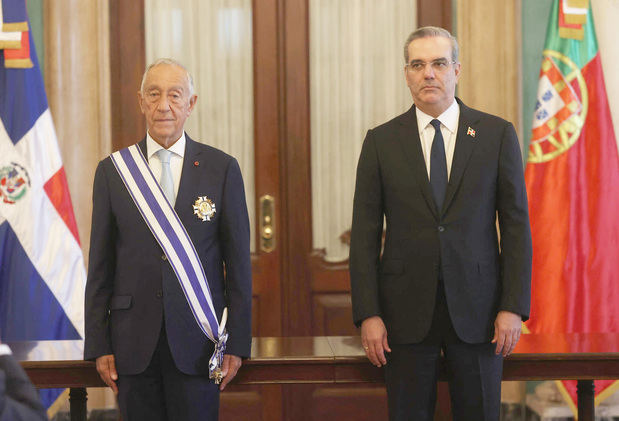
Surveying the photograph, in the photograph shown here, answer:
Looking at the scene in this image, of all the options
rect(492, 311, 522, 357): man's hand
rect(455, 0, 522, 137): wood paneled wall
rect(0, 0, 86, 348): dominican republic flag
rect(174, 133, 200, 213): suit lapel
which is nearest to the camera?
rect(492, 311, 522, 357): man's hand

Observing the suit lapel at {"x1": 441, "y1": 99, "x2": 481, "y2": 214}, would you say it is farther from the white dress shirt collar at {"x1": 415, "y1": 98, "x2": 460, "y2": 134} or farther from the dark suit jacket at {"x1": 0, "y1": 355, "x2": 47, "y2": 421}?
the dark suit jacket at {"x1": 0, "y1": 355, "x2": 47, "y2": 421}

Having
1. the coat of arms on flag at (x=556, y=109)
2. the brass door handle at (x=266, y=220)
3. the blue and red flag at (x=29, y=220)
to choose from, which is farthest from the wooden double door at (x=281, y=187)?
the coat of arms on flag at (x=556, y=109)

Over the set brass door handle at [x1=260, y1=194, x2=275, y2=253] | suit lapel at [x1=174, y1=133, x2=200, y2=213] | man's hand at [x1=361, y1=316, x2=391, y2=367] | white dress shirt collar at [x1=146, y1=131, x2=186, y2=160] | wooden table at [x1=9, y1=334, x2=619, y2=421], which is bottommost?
wooden table at [x1=9, y1=334, x2=619, y2=421]

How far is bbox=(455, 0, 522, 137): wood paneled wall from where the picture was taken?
Result: 3828 millimetres

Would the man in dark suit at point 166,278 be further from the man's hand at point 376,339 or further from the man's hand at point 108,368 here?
the man's hand at point 376,339

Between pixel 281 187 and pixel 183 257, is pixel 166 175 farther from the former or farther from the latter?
pixel 281 187

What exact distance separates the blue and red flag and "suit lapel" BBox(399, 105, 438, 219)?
6.51ft

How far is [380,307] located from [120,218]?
797 mm

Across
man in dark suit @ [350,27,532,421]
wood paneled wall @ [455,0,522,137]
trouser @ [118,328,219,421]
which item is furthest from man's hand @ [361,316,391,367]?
wood paneled wall @ [455,0,522,137]

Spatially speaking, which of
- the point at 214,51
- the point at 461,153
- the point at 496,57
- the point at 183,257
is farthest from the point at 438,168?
the point at 214,51

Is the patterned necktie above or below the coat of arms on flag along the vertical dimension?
below

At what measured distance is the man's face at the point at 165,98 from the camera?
2.18 m

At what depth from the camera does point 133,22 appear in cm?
398

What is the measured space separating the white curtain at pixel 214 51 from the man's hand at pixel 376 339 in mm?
1904
